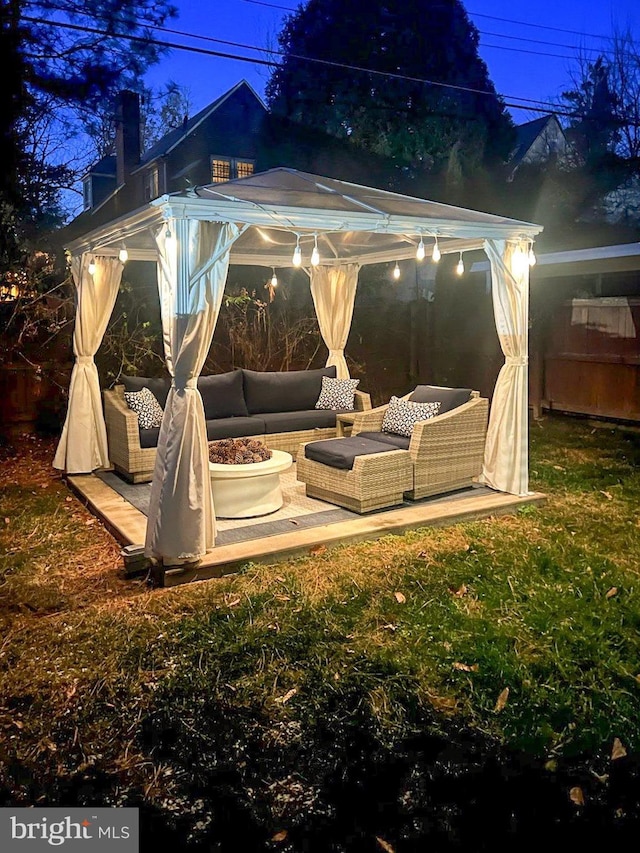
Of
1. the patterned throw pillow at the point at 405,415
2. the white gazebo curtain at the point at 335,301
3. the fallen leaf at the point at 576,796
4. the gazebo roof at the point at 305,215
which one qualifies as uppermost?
the gazebo roof at the point at 305,215

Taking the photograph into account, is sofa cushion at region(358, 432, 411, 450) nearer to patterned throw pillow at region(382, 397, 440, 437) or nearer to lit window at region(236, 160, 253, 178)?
patterned throw pillow at region(382, 397, 440, 437)

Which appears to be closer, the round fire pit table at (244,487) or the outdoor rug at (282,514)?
the outdoor rug at (282,514)

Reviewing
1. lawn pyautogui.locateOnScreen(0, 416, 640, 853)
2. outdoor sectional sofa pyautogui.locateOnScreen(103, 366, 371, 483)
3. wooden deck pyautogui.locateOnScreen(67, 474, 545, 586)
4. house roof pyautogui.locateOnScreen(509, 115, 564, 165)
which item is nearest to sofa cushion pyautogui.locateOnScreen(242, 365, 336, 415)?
outdoor sectional sofa pyautogui.locateOnScreen(103, 366, 371, 483)

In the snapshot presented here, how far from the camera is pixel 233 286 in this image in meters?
10.6

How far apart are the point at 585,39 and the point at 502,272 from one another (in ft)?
40.4

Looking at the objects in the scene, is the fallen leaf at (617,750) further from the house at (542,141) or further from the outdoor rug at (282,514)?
the house at (542,141)

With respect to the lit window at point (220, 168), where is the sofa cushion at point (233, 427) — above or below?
below

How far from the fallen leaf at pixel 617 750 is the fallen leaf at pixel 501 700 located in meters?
0.47

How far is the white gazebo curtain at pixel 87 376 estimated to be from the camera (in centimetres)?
719

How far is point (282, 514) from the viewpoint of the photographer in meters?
5.77

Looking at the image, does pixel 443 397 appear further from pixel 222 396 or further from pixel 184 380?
pixel 184 380

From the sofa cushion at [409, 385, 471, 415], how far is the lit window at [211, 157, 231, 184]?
38.0 ft

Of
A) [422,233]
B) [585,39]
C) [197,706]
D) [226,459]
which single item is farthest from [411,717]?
[585,39]

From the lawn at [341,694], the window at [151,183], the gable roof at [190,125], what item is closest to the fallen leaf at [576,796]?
the lawn at [341,694]
